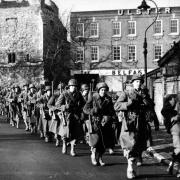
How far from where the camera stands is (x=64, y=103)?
10.7 meters

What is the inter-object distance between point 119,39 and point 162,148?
3408 cm

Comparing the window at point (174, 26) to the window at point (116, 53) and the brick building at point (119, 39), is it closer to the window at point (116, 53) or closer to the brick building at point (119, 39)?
the brick building at point (119, 39)

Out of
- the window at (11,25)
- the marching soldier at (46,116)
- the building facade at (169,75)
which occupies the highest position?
the window at (11,25)

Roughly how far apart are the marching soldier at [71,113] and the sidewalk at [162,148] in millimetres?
1924

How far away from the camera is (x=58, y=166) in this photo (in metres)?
8.66

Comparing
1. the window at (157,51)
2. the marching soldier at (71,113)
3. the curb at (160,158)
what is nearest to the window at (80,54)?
the window at (157,51)

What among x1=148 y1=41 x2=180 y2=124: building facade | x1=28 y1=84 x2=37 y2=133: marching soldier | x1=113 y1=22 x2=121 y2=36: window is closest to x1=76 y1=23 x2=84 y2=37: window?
x1=113 y1=22 x2=121 y2=36: window

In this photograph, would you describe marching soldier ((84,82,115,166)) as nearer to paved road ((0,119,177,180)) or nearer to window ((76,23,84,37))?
paved road ((0,119,177,180))

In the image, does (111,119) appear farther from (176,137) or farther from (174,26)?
(174,26)

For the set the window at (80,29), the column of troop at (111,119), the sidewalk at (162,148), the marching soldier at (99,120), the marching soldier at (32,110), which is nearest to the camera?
the column of troop at (111,119)

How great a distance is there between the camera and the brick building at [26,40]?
4625cm

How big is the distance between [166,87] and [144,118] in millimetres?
9239

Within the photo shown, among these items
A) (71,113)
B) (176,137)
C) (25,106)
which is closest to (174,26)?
(25,106)

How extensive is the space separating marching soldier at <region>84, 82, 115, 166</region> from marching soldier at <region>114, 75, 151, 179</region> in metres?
1.08
